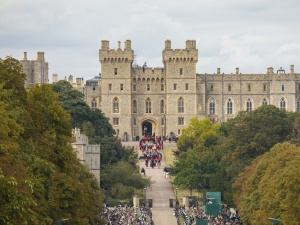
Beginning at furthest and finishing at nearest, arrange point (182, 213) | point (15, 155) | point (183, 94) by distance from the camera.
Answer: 1. point (183, 94)
2. point (182, 213)
3. point (15, 155)

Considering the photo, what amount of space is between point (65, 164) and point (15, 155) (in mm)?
7507

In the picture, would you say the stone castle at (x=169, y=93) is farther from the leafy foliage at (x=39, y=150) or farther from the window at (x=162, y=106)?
the leafy foliage at (x=39, y=150)

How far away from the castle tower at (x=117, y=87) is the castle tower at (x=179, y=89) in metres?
3.89

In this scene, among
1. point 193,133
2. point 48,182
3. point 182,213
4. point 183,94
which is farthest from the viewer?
point 183,94

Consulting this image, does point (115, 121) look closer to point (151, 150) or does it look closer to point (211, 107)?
point (211, 107)

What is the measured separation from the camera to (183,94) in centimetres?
10775

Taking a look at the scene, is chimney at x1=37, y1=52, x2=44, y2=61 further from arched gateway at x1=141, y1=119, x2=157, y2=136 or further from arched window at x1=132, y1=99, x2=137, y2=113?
arched gateway at x1=141, y1=119, x2=157, y2=136

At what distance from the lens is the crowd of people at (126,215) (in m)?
57.8

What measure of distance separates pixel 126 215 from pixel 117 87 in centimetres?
4767

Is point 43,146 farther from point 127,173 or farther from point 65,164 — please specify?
point 127,173

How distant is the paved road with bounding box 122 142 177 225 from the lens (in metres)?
63.4

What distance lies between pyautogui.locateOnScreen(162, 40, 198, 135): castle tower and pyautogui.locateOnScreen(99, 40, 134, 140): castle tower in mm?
3895

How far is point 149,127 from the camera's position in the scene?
365 feet

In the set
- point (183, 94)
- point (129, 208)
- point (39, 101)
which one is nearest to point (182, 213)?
point (129, 208)
